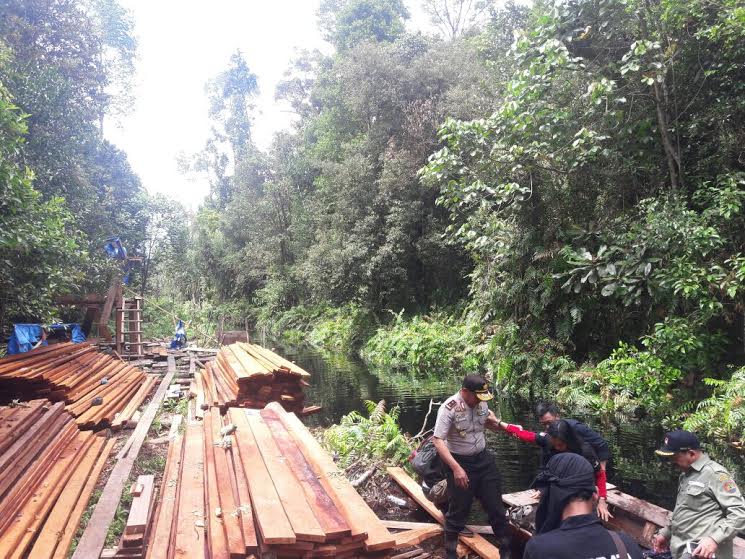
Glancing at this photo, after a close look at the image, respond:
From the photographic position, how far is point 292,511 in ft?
12.3

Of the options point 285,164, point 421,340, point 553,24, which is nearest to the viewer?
point 553,24

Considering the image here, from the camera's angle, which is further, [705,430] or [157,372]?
[157,372]

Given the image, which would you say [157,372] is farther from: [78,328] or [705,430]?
[705,430]

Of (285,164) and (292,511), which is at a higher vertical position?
(285,164)

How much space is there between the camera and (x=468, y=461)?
14.8ft

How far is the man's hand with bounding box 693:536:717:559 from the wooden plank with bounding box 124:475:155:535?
433 cm

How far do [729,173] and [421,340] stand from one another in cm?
1135

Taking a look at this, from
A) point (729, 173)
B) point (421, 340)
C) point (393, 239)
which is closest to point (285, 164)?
point (393, 239)

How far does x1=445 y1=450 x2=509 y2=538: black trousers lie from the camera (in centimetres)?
445

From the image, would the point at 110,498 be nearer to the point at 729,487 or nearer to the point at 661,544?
the point at 661,544

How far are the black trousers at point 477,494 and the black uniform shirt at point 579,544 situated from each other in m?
1.97

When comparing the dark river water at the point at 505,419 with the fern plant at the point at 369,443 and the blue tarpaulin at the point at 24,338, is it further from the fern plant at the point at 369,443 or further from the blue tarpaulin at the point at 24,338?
the blue tarpaulin at the point at 24,338

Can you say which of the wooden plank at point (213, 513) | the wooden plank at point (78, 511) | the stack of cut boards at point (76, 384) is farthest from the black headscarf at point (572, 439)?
the stack of cut boards at point (76, 384)

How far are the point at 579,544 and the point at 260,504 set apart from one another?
7.93ft
